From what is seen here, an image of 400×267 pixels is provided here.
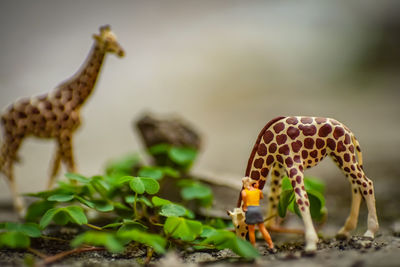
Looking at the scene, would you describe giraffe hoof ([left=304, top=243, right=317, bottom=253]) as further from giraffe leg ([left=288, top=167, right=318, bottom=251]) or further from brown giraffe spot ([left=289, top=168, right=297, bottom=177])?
brown giraffe spot ([left=289, top=168, right=297, bottom=177])

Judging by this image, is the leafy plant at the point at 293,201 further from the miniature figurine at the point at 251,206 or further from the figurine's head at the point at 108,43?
the figurine's head at the point at 108,43

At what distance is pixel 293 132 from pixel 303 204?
0.87ft

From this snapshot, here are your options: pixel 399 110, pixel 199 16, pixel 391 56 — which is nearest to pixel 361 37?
pixel 391 56

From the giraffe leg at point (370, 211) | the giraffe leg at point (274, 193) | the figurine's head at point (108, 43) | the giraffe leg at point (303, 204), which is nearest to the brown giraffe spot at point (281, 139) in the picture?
the giraffe leg at point (303, 204)

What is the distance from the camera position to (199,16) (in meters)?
5.79

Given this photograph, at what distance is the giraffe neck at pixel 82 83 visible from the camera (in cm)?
191

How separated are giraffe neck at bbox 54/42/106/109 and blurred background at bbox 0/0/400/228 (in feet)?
5.39

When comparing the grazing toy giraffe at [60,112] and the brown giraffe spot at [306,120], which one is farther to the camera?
the grazing toy giraffe at [60,112]

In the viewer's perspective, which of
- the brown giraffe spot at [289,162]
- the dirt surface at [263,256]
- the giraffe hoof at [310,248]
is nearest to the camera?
the dirt surface at [263,256]

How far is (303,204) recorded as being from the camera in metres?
1.38

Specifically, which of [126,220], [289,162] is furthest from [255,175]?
[126,220]

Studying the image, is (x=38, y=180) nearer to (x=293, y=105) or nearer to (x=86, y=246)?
(x=86, y=246)

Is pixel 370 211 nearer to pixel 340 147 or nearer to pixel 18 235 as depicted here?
pixel 340 147

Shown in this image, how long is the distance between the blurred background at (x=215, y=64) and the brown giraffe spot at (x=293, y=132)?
208cm
